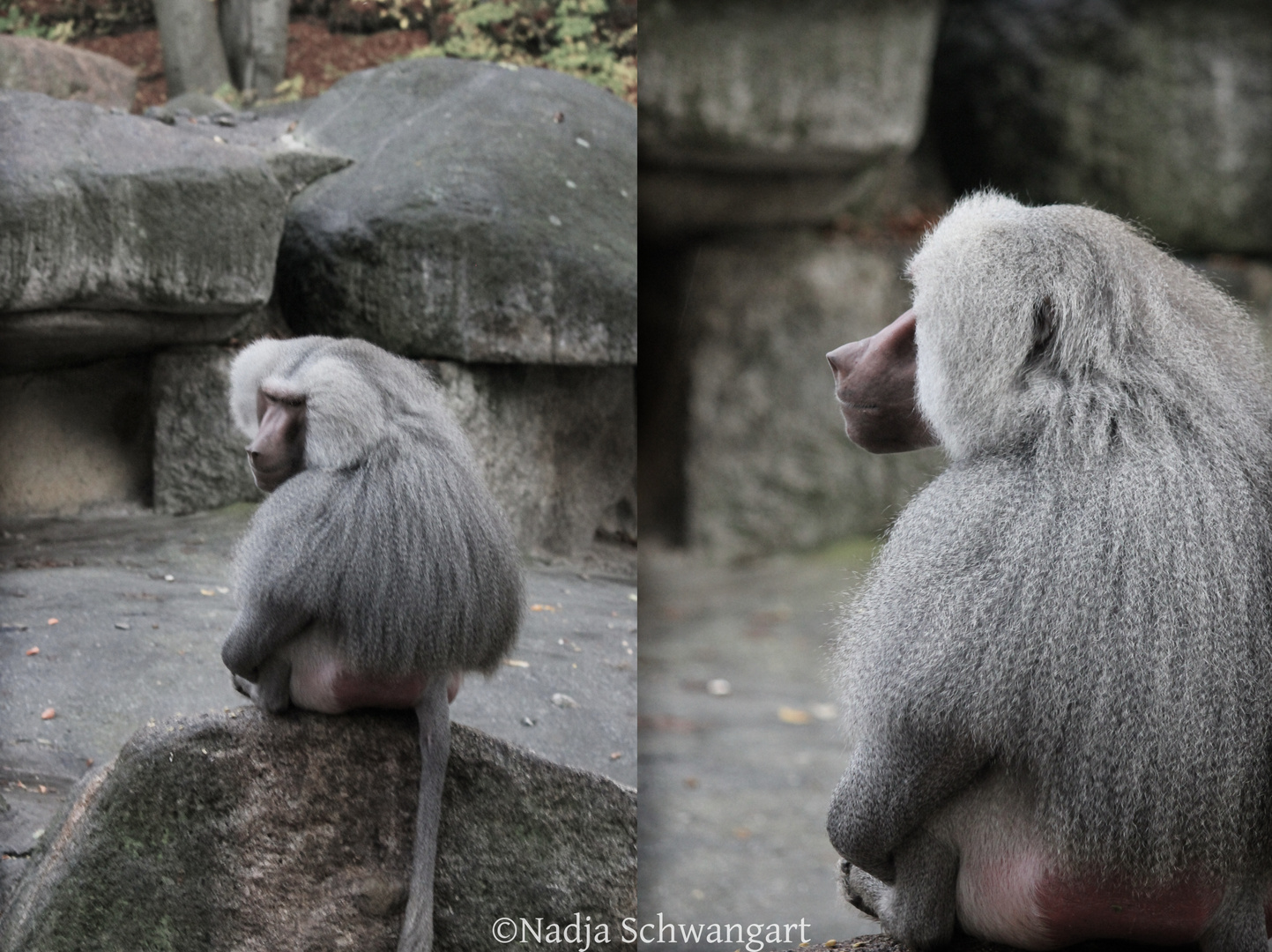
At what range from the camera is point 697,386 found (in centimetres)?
491

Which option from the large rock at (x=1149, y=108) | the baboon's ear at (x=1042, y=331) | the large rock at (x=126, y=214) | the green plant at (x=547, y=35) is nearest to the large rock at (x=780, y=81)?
the large rock at (x=1149, y=108)

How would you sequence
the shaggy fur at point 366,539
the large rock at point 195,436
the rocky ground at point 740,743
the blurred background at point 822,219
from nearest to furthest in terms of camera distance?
the shaggy fur at point 366,539, the large rock at point 195,436, the rocky ground at point 740,743, the blurred background at point 822,219

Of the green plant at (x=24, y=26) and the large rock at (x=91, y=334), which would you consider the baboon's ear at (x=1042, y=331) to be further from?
the green plant at (x=24, y=26)

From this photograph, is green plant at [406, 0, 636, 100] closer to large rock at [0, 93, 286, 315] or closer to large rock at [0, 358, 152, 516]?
large rock at [0, 93, 286, 315]

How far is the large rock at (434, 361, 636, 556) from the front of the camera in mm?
2822

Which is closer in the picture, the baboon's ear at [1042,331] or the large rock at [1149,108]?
the baboon's ear at [1042,331]

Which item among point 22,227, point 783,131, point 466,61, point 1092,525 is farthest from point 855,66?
point 1092,525

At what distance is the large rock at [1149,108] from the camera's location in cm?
484

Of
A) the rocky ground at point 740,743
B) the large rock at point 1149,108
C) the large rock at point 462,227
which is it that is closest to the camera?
the large rock at point 462,227

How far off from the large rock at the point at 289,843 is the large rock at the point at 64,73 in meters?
1.37

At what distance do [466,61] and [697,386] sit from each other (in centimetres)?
225

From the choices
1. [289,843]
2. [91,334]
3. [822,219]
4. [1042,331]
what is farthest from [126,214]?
[822,219]

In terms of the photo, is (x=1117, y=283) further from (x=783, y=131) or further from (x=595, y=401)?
(x=783, y=131)

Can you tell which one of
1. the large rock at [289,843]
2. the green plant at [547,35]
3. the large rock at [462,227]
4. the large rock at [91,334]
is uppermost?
the green plant at [547,35]
